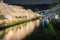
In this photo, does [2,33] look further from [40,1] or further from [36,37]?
[40,1]

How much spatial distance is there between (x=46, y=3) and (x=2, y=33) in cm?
1101

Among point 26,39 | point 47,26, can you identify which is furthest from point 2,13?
point 47,26

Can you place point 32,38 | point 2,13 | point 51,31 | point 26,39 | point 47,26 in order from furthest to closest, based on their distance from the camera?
point 47,26 → point 51,31 → point 32,38 → point 26,39 → point 2,13

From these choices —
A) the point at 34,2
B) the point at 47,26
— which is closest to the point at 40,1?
the point at 34,2

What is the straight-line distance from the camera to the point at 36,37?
24.7 feet

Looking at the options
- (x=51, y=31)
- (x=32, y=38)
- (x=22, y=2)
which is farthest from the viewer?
(x=22, y=2)

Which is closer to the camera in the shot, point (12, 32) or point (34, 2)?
point (12, 32)

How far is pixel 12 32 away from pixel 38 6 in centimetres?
960

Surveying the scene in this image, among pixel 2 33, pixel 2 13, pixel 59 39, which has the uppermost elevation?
pixel 2 13

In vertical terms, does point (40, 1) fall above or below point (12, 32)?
above

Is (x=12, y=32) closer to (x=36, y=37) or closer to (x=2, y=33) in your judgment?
(x=2, y=33)

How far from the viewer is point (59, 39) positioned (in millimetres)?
7512

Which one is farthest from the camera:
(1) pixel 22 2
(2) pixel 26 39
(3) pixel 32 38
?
(1) pixel 22 2

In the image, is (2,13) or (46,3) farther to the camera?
(46,3)
